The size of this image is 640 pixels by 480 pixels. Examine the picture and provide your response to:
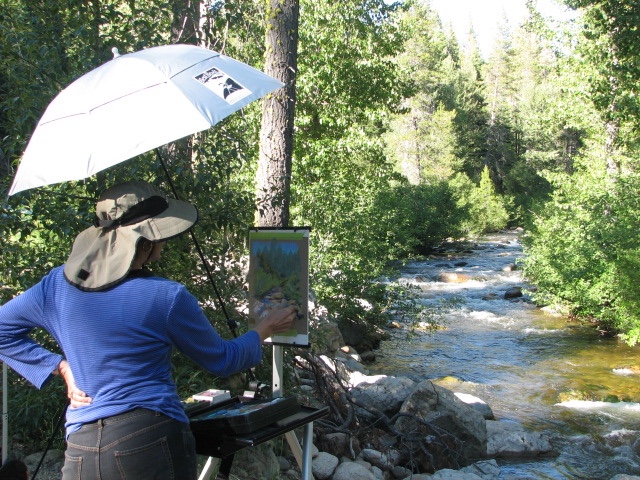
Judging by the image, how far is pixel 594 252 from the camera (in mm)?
14023

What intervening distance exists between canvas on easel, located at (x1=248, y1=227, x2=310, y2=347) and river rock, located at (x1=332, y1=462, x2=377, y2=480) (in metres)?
2.06

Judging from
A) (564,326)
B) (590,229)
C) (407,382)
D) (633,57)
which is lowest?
(564,326)

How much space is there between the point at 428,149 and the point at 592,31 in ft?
90.6

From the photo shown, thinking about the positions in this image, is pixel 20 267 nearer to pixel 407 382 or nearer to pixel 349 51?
pixel 407 382

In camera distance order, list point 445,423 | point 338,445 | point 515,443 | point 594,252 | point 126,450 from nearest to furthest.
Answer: point 126,450, point 338,445, point 445,423, point 515,443, point 594,252

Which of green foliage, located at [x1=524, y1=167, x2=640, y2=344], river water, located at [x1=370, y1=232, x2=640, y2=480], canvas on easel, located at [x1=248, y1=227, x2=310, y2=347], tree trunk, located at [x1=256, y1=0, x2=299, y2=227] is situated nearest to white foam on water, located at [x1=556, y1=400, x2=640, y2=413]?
river water, located at [x1=370, y1=232, x2=640, y2=480]

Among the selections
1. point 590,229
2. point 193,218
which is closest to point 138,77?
point 193,218

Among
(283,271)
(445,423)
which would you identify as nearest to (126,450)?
(283,271)

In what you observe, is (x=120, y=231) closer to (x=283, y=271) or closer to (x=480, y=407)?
(x=283, y=271)

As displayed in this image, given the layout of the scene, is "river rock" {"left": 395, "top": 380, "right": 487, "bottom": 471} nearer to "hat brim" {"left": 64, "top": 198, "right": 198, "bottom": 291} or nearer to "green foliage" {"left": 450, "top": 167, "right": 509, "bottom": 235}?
"hat brim" {"left": 64, "top": 198, "right": 198, "bottom": 291}

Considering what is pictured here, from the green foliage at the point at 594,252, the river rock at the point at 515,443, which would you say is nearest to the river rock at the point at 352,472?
the river rock at the point at 515,443

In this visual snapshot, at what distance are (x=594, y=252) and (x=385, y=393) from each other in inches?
325

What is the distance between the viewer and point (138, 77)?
2.81 m

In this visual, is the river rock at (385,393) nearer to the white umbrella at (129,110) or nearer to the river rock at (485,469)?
the river rock at (485,469)
